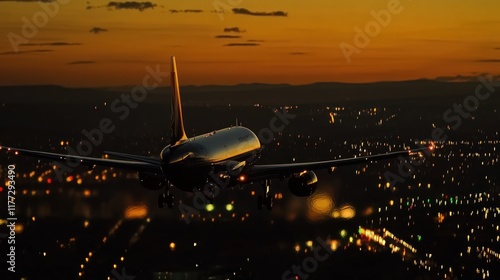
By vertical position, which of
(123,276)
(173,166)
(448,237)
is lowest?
(173,166)

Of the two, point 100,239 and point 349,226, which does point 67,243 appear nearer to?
point 100,239

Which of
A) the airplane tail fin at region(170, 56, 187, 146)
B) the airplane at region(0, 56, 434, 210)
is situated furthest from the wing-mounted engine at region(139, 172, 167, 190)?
the airplane tail fin at region(170, 56, 187, 146)

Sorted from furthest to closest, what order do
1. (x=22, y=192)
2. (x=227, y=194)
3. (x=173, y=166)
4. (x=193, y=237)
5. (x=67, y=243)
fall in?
(x=227, y=194), (x=22, y=192), (x=193, y=237), (x=67, y=243), (x=173, y=166)

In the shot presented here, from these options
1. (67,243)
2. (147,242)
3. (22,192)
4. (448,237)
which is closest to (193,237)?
(147,242)

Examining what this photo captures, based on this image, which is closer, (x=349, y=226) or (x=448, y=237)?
(x=349, y=226)

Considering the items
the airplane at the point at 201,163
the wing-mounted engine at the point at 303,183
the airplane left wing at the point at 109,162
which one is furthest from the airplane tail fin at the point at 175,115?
the wing-mounted engine at the point at 303,183

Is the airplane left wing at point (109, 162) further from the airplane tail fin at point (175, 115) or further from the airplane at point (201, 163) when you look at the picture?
the airplane tail fin at point (175, 115)

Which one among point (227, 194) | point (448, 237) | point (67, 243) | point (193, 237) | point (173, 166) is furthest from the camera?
point (448, 237)

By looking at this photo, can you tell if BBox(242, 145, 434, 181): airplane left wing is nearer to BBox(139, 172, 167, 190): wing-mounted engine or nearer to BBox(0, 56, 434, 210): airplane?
BBox(0, 56, 434, 210): airplane
